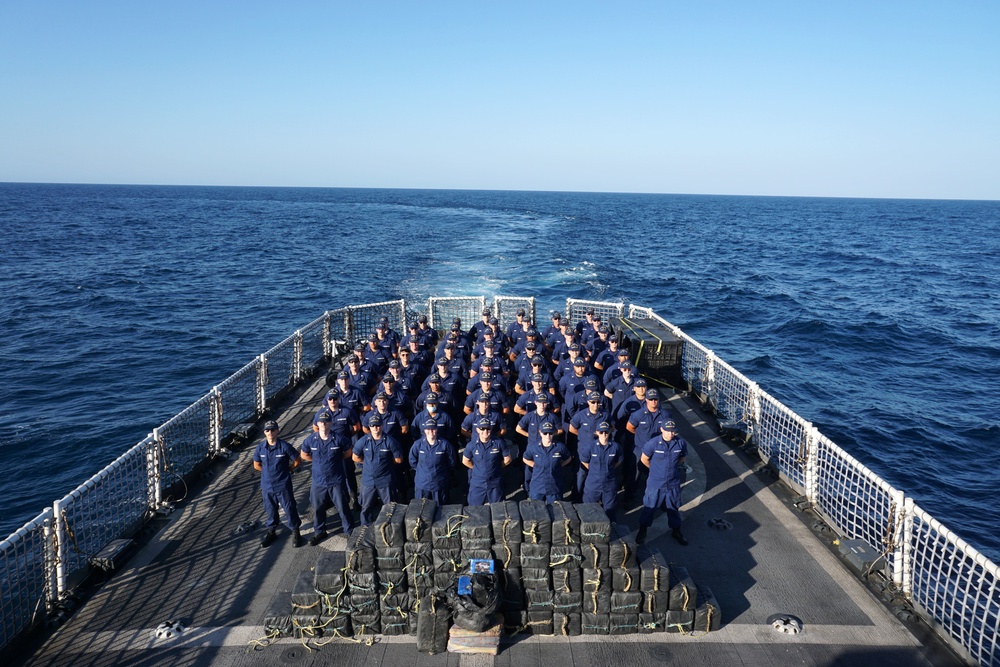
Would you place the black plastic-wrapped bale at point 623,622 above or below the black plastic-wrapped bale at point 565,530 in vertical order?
below

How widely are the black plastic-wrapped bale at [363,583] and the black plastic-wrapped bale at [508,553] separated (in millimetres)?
1285

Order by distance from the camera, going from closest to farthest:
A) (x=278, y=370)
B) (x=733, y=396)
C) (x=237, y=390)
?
1. (x=237, y=390)
2. (x=733, y=396)
3. (x=278, y=370)

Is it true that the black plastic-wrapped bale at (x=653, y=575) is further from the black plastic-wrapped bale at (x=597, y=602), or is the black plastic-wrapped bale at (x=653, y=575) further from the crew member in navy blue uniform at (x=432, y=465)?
the crew member in navy blue uniform at (x=432, y=465)

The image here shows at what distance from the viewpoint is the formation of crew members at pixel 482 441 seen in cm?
810

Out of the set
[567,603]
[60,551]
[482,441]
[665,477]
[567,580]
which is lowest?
[567,603]

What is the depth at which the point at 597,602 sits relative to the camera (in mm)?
6445

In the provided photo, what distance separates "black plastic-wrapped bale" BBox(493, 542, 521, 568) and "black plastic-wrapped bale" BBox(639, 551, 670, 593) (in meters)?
1.31

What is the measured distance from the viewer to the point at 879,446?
19344 mm

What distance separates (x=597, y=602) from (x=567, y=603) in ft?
1.04

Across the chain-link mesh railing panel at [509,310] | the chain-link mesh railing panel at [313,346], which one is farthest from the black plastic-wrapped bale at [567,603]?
the chain-link mesh railing panel at [509,310]

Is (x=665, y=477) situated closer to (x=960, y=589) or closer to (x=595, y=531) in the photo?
(x=595, y=531)

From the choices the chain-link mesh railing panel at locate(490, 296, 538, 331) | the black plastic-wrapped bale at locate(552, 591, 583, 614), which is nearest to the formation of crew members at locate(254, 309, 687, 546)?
the black plastic-wrapped bale at locate(552, 591, 583, 614)

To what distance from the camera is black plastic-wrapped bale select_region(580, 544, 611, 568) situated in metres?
6.28

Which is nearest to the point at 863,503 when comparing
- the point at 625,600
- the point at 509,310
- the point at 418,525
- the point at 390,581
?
the point at 625,600
